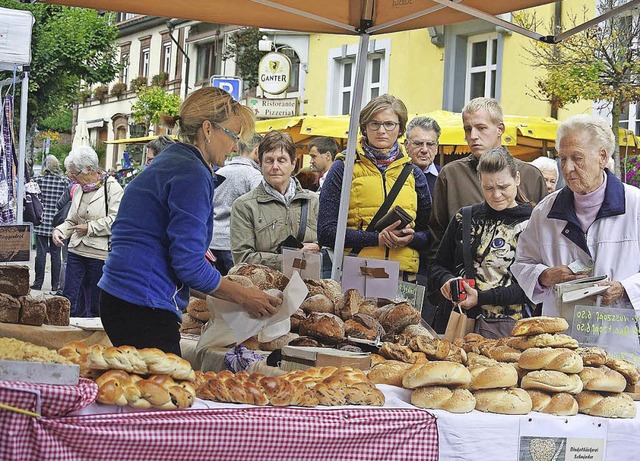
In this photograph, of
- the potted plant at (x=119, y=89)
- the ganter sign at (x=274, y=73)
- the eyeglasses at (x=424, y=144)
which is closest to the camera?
the eyeglasses at (x=424, y=144)

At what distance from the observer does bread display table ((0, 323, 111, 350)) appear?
5047mm

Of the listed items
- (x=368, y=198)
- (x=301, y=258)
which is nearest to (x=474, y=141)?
(x=368, y=198)

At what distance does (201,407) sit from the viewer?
244cm

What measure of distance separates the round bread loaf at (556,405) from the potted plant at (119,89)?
119ft

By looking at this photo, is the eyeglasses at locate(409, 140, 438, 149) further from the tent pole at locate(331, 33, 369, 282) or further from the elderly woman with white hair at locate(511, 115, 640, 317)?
the elderly woman with white hair at locate(511, 115, 640, 317)

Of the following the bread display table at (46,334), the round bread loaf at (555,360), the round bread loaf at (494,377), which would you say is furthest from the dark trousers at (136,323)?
the bread display table at (46,334)

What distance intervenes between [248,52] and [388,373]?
21366mm

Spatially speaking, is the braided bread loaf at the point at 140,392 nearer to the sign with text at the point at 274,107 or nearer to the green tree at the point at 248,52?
the sign with text at the point at 274,107

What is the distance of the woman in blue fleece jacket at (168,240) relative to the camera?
10.4 ft

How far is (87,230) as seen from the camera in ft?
24.8

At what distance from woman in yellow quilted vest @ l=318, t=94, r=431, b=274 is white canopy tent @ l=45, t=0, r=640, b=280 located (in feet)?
0.35

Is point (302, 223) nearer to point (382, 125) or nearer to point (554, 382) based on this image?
point (382, 125)

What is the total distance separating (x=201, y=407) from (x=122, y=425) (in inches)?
11.1

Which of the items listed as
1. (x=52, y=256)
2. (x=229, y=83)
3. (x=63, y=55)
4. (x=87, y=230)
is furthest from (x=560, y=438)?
(x=63, y=55)
